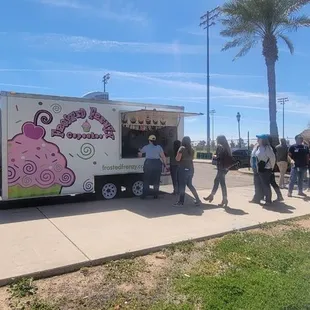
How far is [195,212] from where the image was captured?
770cm

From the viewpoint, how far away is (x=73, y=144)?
27.9 feet

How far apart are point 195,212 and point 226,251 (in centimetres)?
257

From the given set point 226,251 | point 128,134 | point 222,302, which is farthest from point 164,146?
point 222,302

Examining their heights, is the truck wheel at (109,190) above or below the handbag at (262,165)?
below

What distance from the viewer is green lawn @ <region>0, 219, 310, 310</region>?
3529 mm

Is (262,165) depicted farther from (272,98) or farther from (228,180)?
(272,98)

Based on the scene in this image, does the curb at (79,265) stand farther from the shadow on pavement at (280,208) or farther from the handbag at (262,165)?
the handbag at (262,165)

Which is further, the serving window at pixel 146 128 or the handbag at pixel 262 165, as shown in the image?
the serving window at pixel 146 128

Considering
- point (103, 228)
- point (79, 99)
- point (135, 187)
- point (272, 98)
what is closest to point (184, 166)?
point (135, 187)

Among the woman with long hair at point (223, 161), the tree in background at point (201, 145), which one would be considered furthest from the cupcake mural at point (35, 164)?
the tree in background at point (201, 145)

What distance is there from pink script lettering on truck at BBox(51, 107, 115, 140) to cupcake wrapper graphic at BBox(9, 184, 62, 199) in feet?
4.17

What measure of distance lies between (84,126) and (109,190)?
185cm

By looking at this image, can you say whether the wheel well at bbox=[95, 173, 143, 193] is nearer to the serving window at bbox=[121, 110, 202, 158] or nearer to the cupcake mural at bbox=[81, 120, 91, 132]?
the serving window at bbox=[121, 110, 202, 158]

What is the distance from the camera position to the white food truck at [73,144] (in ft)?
25.4
